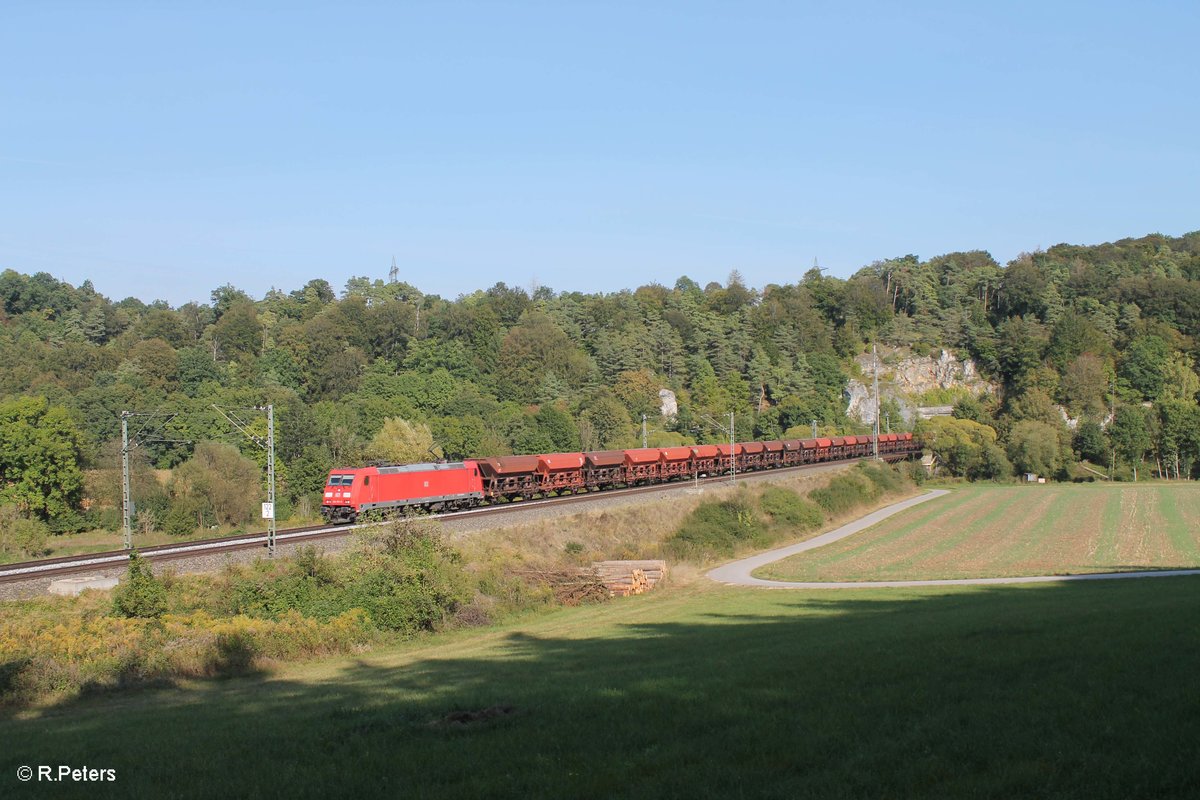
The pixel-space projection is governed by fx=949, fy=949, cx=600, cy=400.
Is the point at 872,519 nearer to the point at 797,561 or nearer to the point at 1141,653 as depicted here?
the point at 797,561

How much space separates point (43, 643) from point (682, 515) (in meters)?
37.1

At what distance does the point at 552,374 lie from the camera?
130375 mm

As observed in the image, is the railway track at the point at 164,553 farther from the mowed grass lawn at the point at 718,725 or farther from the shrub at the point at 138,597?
the mowed grass lawn at the point at 718,725

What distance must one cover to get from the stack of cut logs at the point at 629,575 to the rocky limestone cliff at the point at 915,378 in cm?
11348

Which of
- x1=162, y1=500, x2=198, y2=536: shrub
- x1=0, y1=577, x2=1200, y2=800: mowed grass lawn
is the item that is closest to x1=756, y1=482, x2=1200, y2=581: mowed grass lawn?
x1=0, y1=577, x2=1200, y2=800: mowed grass lawn

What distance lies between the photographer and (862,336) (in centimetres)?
17112

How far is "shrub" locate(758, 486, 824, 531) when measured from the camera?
203 feet

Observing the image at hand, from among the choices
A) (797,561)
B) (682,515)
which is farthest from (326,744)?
(682,515)

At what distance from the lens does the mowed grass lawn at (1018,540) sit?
41.9 metres

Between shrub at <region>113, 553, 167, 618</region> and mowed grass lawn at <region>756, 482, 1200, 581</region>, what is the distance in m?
25.0

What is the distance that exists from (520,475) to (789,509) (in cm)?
1868

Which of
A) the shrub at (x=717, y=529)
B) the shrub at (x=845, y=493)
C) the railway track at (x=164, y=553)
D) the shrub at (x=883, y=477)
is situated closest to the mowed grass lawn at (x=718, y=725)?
the railway track at (x=164, y=553)

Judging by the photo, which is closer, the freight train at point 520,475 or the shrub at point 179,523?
the freight train at point 520,475

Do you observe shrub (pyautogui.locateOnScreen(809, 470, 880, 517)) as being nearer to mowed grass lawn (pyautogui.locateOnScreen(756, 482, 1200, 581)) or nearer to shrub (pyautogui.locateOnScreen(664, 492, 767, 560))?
mowed grass lawn (pyautogui.locateOnScreen(756, 482, 1200, 581))
